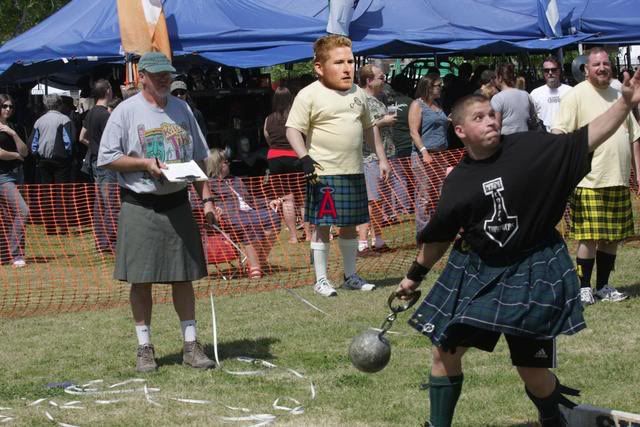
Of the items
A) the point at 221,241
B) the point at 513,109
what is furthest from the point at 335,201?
the point at 513,109

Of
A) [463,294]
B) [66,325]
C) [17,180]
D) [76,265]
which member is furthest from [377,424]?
[17,180]

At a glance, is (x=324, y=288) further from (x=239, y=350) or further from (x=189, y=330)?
(x=189, y=330)

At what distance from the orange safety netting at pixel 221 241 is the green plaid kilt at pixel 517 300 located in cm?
447

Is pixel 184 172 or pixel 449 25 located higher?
pixel 449 25

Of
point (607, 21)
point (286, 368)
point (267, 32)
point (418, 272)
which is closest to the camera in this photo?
point (418, 272)

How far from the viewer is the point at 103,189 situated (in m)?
11.2

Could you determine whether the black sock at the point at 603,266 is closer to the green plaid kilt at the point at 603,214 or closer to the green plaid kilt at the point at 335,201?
the green plaid kilt at the point at 603,214

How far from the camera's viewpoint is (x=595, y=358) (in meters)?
6.01

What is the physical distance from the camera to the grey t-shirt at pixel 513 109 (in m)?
10.8

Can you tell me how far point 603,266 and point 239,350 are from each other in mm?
2649

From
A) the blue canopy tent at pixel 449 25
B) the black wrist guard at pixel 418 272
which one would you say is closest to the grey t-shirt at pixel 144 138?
the black wrist guard at pixel 418 272

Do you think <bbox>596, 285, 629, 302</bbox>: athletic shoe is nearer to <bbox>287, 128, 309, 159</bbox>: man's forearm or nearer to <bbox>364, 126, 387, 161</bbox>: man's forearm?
<bbox>364, 126, 387, 161</bbox>: man's forearm

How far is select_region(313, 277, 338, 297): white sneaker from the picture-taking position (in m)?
8.21

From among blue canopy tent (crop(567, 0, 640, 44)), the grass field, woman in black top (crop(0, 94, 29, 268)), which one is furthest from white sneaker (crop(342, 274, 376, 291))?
blue canopy tent (crop(567, 0, 640, 44))
